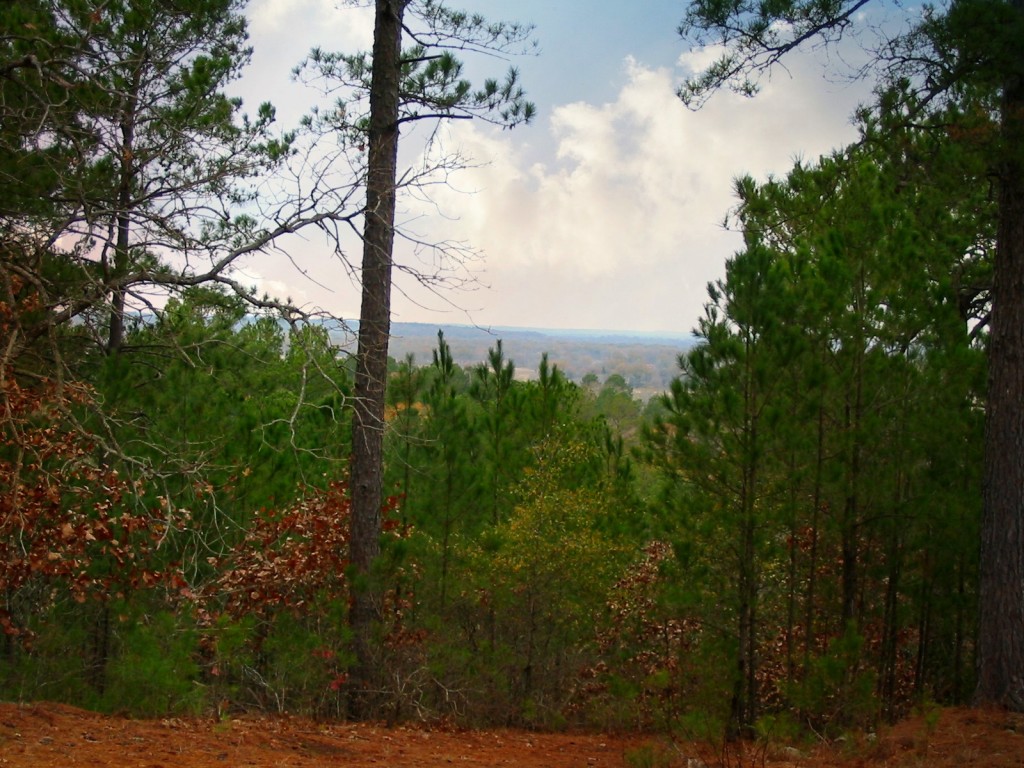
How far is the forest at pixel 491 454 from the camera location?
771cm

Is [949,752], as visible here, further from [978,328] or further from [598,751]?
[978,328]

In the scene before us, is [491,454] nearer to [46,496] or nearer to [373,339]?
[373,339]

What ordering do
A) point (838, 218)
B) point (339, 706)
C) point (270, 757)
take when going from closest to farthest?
point (270, 757)
point (339, 706)
point (838, 218)

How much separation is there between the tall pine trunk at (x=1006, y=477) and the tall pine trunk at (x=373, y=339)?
18.6ft

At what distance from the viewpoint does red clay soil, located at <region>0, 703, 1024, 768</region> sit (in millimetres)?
5645

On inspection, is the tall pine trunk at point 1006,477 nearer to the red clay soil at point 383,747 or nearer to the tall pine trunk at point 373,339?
the red clay soil at point 383,747

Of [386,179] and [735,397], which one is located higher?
[386,179]

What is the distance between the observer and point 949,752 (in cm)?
695

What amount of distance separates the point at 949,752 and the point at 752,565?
274 centimetres

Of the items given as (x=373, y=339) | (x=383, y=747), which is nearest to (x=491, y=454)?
(x=373, y=339)

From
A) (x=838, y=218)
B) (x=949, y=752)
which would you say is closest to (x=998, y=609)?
(x=949, y=752)

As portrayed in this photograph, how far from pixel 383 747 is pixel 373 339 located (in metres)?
3.84

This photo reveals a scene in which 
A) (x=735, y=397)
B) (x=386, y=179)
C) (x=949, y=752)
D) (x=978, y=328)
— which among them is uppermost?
(x=386, y=179)

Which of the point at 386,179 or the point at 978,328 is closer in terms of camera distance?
the point at 386,179
